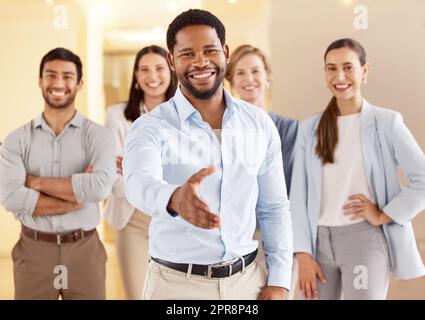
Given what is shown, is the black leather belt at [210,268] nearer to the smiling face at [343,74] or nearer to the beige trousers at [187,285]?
the beige trousers at [187,285]

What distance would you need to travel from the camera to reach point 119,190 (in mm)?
1969

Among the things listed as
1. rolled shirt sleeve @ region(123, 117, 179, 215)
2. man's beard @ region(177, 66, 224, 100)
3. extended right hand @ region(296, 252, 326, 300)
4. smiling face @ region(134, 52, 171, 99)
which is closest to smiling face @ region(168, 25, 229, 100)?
man's beard @ region(177, 66, 224, 100)

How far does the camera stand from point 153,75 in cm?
194

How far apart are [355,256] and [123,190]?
759mm

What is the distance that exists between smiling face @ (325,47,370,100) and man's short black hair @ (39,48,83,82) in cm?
80

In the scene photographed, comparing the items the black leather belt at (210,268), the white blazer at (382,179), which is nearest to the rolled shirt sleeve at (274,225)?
the black leather belt at (210,268)

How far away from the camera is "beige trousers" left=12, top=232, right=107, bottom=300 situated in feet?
6.43

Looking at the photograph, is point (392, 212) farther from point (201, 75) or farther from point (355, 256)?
point (201, 75)

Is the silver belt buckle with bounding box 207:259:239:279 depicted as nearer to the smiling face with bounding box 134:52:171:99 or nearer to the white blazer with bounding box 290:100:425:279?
the white blazer with bounding box 290:100:425:279

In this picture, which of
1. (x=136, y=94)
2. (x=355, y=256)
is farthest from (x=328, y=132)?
(x=136, y=94)

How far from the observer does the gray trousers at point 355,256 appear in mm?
1896

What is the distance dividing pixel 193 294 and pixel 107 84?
2.72ft

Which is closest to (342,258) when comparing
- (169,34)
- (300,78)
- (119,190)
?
(300,78)
